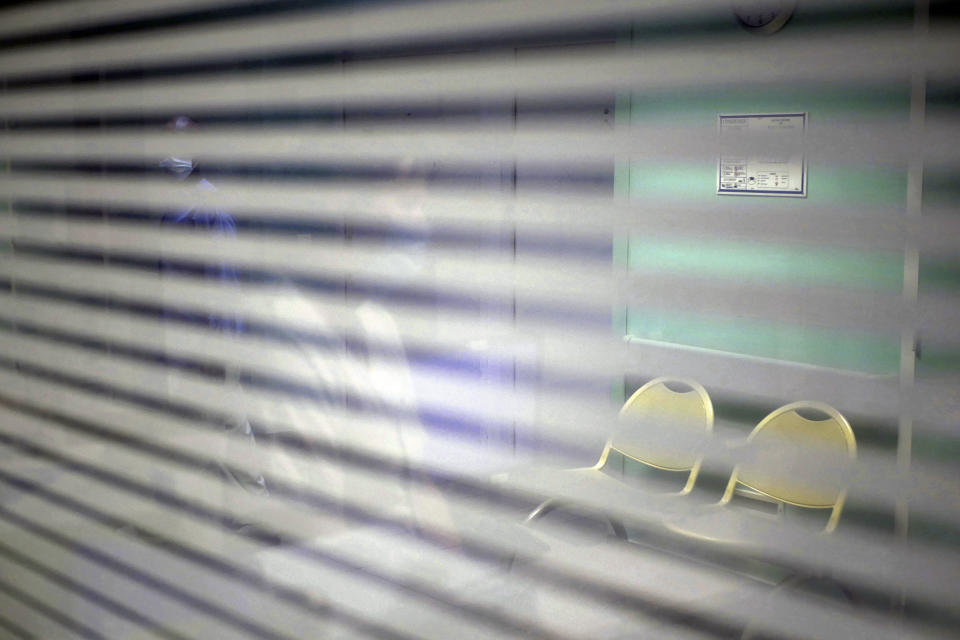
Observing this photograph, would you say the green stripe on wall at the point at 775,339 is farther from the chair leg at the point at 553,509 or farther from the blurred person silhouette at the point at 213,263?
the blurred person silhouette at the point at 213,263

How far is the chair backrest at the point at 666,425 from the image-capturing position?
2.37 ft

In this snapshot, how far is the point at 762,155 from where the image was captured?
631 millimetres

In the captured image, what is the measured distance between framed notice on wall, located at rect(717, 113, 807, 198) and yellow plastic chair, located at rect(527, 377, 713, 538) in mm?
164

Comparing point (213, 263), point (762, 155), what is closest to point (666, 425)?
point (762, 155)

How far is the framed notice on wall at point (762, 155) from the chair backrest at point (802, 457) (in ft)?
0.52

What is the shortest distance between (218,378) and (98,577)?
49cm

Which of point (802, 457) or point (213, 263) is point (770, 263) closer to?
point (802, 457)

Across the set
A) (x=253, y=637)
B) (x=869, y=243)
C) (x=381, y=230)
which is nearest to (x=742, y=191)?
(x=869, y=243)

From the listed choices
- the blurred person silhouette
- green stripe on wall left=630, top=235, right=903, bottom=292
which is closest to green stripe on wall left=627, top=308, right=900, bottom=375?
green stripe on wall left=630, top=235, right=903, bottom=292

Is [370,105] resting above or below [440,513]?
above

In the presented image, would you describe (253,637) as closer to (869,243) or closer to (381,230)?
(381,230)

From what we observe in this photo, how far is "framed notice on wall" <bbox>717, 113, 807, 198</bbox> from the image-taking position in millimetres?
603

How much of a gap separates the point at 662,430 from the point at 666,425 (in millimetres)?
18

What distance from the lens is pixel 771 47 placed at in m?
0.64
